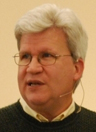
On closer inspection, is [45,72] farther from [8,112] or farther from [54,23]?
[8,112]

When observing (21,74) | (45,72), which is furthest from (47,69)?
(21,74)

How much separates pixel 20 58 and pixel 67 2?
1036 millimetres

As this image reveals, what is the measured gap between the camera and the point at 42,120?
4.70 ft

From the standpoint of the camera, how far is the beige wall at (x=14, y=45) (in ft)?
7.24

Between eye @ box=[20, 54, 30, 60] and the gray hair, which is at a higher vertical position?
the gray hair

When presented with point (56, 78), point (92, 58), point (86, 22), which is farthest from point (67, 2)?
point (56, 78)

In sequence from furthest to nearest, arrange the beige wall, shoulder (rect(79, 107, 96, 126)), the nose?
the beige wall < shoulder (rect(79, 107, 96, 126)) < the nose

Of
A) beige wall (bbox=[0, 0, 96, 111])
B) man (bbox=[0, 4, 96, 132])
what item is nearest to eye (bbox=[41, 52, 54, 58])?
man (bbox=[0, 4, 96, 132])

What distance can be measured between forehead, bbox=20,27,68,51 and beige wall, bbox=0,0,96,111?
869 millimetres

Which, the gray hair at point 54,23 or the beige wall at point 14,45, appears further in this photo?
the beige wall at point 14,45

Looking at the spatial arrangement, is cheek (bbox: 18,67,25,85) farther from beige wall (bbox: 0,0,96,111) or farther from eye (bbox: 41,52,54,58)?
beige wall (bbox: 0,0,96,111)

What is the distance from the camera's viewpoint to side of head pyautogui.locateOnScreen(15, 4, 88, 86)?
1324 mm

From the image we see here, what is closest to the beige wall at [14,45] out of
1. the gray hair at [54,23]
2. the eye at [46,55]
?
the gray hair at [54,23]

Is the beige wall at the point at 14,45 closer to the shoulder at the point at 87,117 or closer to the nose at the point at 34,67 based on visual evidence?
the shoulder at the point at 87,117
